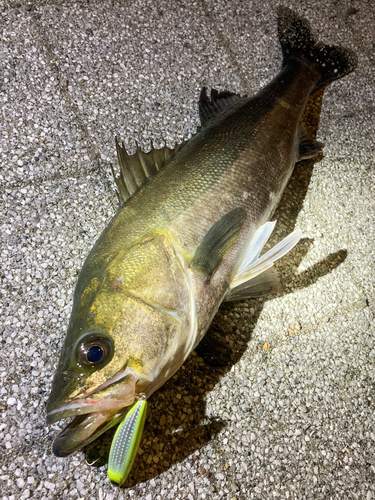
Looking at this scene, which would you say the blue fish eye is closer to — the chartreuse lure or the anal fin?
the chartreuse lure

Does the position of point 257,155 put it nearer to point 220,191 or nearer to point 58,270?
point 220,191

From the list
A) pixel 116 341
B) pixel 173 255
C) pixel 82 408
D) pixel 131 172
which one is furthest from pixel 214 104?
pixel 82 408

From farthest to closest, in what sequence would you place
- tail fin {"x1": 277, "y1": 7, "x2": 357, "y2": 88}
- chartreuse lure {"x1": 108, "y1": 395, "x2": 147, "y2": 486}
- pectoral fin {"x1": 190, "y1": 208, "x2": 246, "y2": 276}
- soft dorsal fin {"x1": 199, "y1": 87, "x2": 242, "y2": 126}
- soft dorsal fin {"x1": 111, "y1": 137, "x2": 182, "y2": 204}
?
1. tail fin {"x1": 277, "y1": 7, "x2": 357, "y2": 88}
2. soft dorsal fin {"x1": 199, "y1": 87, "x2": 242, "y2": 126}
3. soft dorsal fin {"x1": 111, "y1": 137, "x2": 182, "y2": 204}
4. pectoral fin {"x1": 190, "y1": 208, "x2": 246, "y2": 276}
5. chartreuse lure {"x1": 108, "y1": 395, "x2": 147, "y2": 486}

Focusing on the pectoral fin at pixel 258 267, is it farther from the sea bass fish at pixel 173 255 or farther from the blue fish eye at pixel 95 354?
the blue fish eye at pixel 95 354

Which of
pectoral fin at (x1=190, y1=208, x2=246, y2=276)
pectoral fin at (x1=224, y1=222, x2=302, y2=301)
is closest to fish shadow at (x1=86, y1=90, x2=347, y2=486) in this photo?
pectoral fin at (x1=224, y1=222, x2=302, y2=301)

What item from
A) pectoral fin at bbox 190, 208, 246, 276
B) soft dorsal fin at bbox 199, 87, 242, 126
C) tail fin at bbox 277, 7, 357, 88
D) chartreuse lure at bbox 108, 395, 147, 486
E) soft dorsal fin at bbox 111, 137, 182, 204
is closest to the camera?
chartreuse lure at bbox 108, 395, 147, 486

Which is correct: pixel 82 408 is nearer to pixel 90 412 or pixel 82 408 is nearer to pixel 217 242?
pixel 90 412

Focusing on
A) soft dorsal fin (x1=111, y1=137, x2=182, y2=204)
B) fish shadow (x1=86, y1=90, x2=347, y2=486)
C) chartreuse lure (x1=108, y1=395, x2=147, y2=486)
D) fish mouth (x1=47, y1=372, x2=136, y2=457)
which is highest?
soft dorsal fin (x1=111, y1=137, x2=182, y2=204)

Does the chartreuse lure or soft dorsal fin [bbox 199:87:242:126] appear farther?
soft dorsal fin [bbox 199:87:242:126]
